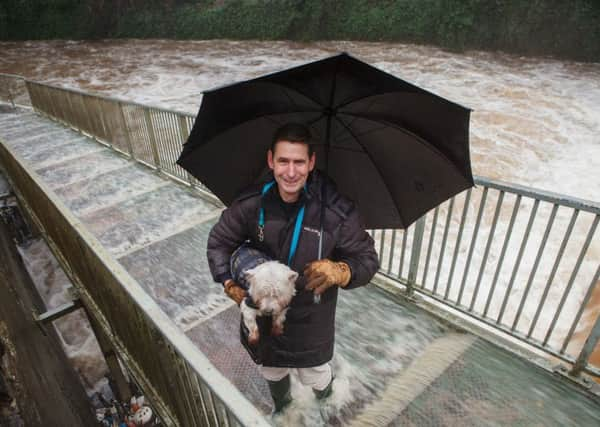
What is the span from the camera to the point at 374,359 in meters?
3.14

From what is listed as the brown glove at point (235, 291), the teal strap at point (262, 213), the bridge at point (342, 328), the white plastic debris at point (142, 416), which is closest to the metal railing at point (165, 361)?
the bridge at point (342, 328)

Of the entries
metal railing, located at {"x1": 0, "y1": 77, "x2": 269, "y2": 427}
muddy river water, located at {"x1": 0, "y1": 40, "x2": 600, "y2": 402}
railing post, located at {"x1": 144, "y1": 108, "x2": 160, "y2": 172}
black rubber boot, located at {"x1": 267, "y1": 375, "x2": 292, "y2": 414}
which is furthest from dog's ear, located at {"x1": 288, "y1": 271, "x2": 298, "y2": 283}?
muddy river water, located at {"x1": 0, "y1": 40, "x2": 600, "y2": 402}

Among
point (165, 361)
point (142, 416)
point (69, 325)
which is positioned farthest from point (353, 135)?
point (69, 325)

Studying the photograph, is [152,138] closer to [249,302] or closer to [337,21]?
[249,302]

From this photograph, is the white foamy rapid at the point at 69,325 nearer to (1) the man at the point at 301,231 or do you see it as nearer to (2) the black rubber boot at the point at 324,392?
(2) the black rubber boot at the point at 324,392

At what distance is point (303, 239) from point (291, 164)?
36 cm

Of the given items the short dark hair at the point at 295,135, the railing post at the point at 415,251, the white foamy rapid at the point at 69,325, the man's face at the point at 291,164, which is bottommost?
the white foamy rapid at the point at 69,325

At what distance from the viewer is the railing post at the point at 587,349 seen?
2578mm

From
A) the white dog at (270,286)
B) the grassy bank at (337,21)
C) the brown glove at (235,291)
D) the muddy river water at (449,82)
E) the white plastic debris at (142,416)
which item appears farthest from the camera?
the grassy bank at (337,21)

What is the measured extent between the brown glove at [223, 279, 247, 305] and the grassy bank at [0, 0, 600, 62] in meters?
28.6

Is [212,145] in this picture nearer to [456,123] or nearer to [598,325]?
[456,123]

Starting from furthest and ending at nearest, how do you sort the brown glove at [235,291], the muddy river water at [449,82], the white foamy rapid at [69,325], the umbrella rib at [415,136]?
the muddy river water at [449,82] < the white foamy rapid at [69,325] < the umbrella rib at [415,136] < the brown glove at [235,291]

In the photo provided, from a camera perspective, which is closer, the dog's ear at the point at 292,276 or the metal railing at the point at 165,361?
the metal railing at the point at 165,361

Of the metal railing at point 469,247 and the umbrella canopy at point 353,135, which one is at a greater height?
the umbrella canopy at point 353,135
